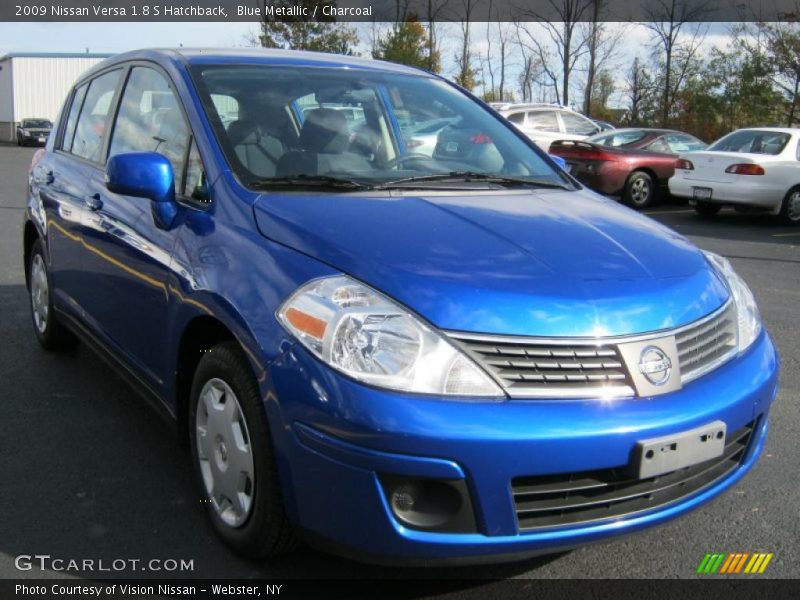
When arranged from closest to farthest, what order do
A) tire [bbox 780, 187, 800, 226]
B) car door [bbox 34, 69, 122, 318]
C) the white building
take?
car door [bbox 34, 69, 122, 318] → tire [bbox 780, 187, 800, 226] → the white building

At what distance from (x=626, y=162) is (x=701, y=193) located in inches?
72.0

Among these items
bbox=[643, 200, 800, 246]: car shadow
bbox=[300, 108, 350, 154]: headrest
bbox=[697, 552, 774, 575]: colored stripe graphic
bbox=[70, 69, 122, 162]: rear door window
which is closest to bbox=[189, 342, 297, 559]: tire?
bbox=[300, 108, 350, 154]: headrest

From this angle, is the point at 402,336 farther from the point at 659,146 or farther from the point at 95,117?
the point at 659,146

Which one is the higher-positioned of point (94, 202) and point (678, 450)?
point (94, 202)

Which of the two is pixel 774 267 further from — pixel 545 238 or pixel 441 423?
pixel 441 423

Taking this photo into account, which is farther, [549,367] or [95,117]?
[95,117]

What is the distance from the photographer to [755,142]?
1285 centimetres

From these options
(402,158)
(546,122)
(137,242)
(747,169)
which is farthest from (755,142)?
(137,242)

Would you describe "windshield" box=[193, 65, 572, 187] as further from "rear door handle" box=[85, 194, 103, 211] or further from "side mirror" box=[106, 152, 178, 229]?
"rear door handle" box=[85, 194, 103, 211]

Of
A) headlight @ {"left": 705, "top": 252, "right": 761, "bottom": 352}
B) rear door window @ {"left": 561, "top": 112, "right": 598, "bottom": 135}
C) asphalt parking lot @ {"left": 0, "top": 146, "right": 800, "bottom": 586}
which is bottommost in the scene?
asphalt parking lot @ {"left": 0, "top": 146, "right": 800, "bottom": 586}

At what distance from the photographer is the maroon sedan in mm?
14164

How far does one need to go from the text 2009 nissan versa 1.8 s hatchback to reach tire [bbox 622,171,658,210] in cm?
1136

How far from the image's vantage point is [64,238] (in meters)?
4.38

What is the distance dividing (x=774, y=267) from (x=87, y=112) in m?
7.10
